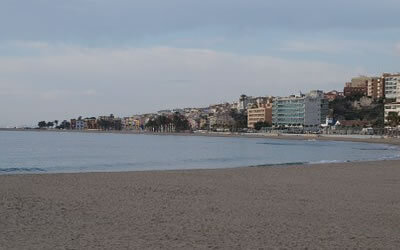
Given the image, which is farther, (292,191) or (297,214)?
(292,191)

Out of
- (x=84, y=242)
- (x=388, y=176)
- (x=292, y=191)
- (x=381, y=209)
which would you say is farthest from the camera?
(x=388, y=176)

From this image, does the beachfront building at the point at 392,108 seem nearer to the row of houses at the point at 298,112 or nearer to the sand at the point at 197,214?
the row of houses at the point at 298,112

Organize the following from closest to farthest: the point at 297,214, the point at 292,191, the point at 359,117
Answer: the point at 297,214, the point at 292,191, the point at 359,117

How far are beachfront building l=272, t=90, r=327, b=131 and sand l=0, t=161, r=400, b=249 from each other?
5893 inches

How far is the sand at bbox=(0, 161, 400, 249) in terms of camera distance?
26.5ft

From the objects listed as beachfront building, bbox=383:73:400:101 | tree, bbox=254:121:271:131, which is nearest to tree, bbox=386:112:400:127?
tree, bbox=254:121:271:131

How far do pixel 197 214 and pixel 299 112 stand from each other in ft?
527

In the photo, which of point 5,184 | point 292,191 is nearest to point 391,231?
point 292,191

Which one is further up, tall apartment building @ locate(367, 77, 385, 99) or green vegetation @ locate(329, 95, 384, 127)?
tall apartment building @ locate(367, 77, 385, 99)

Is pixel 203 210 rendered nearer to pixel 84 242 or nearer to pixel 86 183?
pixel 84 242

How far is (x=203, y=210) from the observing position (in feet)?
37.3

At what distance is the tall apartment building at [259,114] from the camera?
17638 centimetres

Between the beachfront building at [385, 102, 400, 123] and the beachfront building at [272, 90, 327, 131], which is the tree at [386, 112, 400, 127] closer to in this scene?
the beachfront building at [385, 102, 400, 123]

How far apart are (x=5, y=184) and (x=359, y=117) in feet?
536
